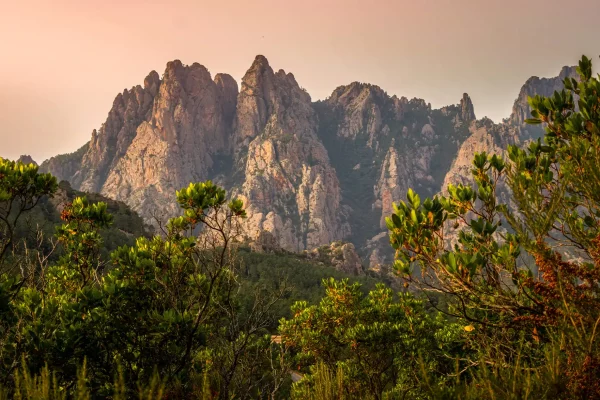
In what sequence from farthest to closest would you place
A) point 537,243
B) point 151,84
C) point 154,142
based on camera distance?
point 151,84
point 154,142
point 537,243

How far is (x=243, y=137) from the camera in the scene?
200 m

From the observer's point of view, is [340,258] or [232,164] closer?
[340,258]

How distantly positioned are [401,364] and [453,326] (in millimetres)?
2411

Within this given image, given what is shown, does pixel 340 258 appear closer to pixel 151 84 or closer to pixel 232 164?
pixel 232 164

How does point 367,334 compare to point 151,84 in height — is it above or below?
below

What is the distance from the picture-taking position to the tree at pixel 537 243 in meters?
5.09

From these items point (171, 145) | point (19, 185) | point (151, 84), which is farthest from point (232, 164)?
point (19, 185)

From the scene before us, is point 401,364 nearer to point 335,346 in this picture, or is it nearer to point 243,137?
point 335,346

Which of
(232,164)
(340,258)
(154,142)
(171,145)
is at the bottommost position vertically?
(340,258)

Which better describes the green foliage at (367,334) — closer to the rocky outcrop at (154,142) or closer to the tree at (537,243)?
the tree at (537,243)

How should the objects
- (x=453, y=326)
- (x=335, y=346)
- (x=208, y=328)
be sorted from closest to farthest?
(x=208, y=328) < (x=453, y=326) < (x=335, y=346)

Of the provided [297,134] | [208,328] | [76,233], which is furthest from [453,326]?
[297,134]

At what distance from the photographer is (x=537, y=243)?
17.8ft

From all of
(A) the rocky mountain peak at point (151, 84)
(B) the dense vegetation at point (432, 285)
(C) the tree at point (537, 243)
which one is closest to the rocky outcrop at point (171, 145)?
(A) the rocky mountain peak at point (151, 84)
